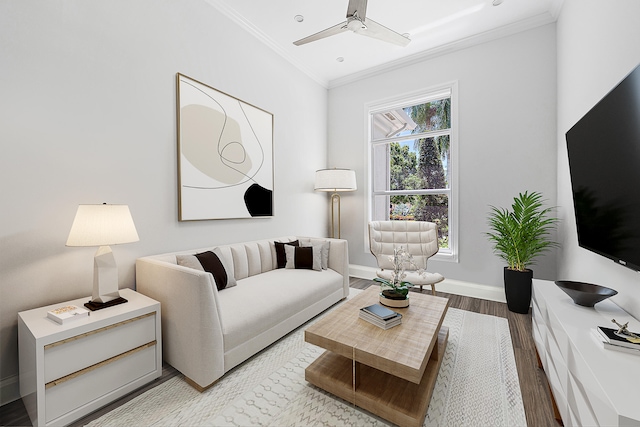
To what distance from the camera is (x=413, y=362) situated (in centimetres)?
135

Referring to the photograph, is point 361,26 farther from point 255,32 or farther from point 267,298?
point 267,298

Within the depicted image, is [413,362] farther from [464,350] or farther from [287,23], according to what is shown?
[287,23]

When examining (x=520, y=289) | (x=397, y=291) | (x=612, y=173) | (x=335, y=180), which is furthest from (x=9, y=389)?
(x=520, y=289)

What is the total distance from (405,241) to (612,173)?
2114 millimetres

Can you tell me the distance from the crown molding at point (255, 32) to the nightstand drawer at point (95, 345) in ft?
9.98

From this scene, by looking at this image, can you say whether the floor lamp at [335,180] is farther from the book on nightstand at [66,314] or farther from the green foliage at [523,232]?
the book on nightstand at [66,314]

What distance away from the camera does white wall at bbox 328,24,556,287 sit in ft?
10.1

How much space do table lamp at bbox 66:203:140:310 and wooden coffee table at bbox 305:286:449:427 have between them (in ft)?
4.38

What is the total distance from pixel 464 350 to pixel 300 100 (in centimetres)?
374

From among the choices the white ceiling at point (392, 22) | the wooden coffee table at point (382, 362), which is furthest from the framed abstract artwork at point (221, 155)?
the wooden coffee table at point (382, 362)

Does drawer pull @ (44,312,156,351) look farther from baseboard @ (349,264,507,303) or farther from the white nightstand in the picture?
baseboard @ (349,264,507,303)

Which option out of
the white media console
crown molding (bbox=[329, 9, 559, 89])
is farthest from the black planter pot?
crown molding (bbox=[329, 9, 559, 89])

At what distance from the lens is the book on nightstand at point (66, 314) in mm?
1493

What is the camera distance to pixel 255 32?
3.24 m
